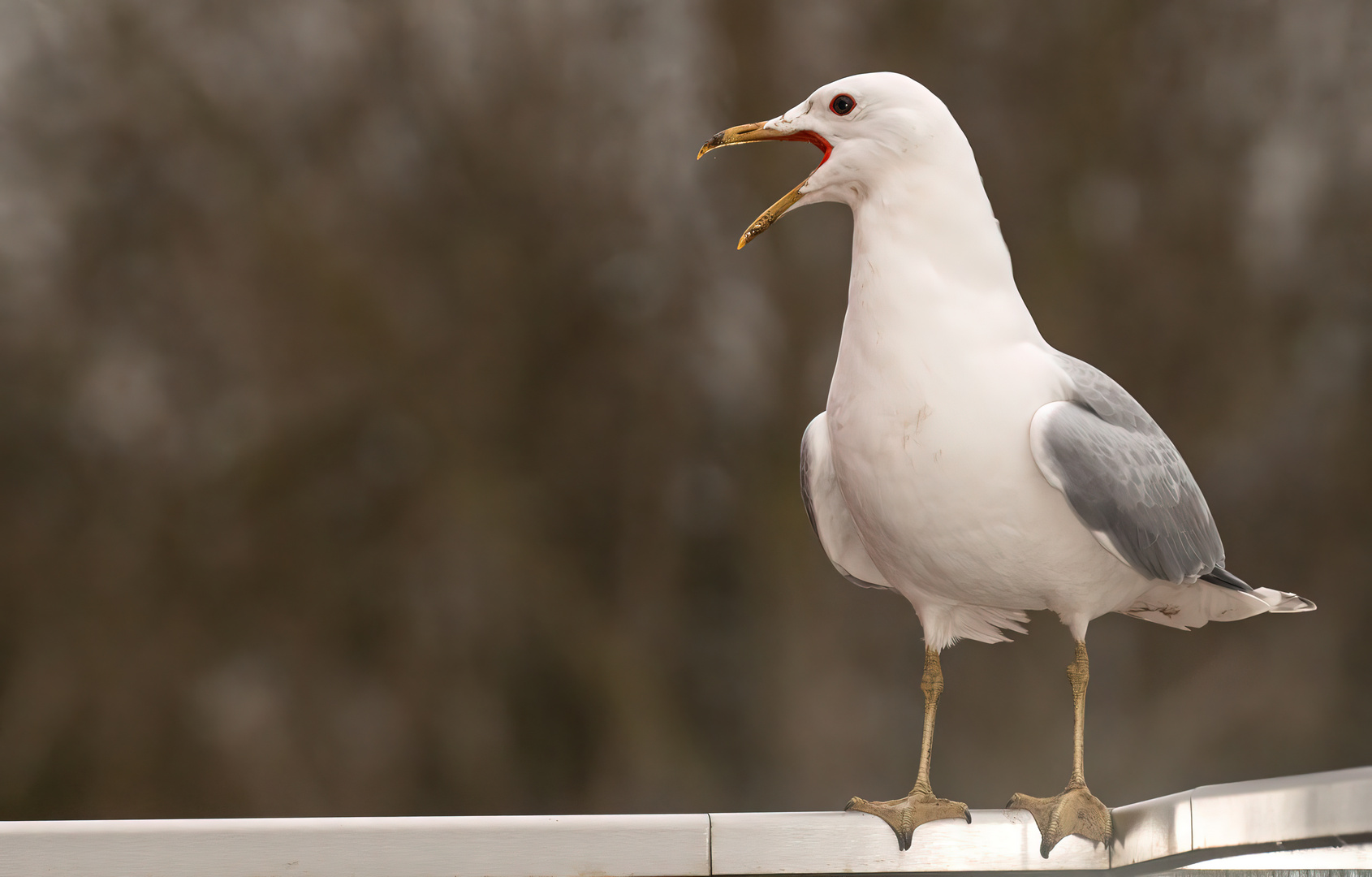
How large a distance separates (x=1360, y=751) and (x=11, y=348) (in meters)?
A: 3.45

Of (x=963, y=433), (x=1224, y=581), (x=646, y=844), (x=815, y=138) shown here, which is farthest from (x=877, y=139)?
(x=646, y=844)

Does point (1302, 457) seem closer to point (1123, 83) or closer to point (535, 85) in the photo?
point (1123, 83)

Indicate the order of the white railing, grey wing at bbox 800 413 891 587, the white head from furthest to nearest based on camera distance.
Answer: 1. grey wing at bbox 800 413 891 587
2. the white head
3. the white railing

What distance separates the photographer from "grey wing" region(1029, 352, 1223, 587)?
98 cm

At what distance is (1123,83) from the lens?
9.64 ft

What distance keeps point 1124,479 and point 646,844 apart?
1.78ft

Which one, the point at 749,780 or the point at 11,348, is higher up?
the point at 11,348

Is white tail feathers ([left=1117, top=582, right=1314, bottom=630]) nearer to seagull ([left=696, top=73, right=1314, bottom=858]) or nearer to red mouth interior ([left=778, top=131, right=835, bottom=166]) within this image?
seagull ([left=696, top=73, right=1314, bottom=858])

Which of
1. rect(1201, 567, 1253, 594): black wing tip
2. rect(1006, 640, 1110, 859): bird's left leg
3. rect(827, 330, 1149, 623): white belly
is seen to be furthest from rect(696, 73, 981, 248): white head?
rect(1006, 640, 1110, 859): bird's left leg

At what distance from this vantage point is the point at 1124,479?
3.34 ft

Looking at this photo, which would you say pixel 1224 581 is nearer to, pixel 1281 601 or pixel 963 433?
pixel 1281 601

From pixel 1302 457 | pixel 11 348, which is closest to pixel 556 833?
pixel 11 348

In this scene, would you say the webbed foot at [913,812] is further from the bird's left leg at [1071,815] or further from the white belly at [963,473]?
the white belly at [963,473]

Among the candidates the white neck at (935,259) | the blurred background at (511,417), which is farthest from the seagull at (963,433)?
the blurred background at (511,417)
